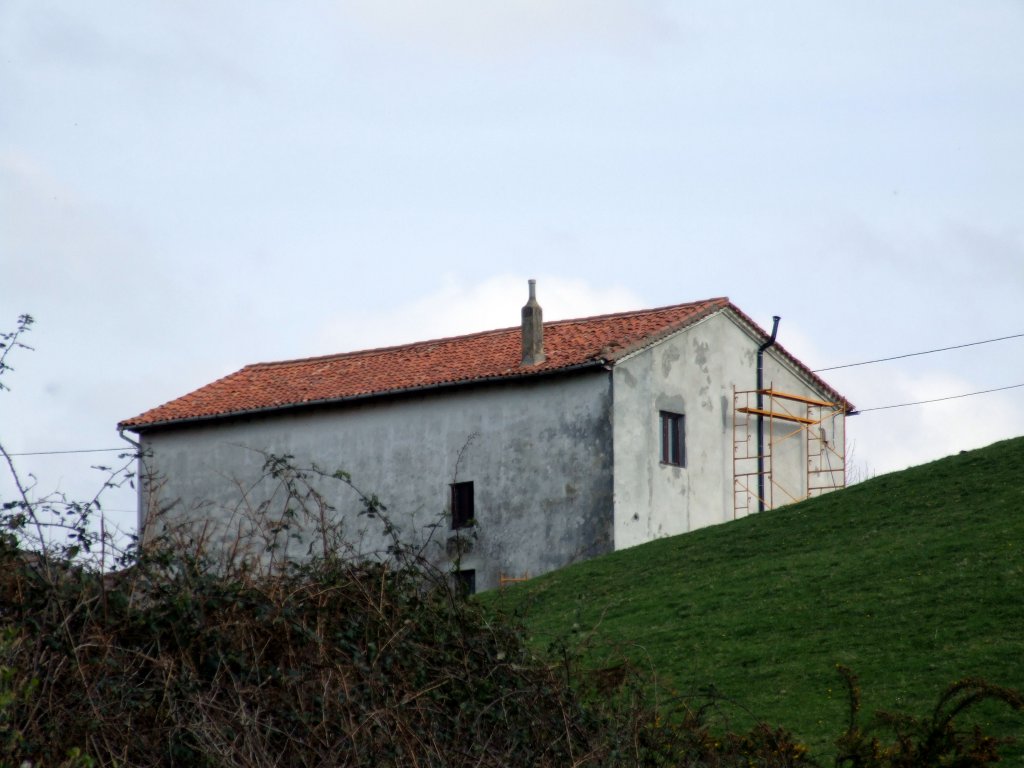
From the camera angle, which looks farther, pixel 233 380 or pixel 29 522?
pixel 233 380

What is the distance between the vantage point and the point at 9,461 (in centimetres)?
779

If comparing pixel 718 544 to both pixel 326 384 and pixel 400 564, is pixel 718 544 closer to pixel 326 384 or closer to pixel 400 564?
pixel 326 384

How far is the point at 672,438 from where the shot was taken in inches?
1292

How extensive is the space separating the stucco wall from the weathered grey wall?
0.59m

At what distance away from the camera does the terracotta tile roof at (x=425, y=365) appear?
106 feet

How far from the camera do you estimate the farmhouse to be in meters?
31.1

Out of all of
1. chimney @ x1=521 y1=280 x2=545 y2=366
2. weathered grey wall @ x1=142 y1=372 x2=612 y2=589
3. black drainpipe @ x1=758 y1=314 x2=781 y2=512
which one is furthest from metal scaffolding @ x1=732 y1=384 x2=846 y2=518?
chimney @ x1=521 y1=280 x2=545 y2=366

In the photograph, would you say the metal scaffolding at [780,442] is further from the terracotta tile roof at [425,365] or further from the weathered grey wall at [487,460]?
the weathered grey wall at [487,460]

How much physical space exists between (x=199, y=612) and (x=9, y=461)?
1.29 m

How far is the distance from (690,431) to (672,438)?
1.88ft

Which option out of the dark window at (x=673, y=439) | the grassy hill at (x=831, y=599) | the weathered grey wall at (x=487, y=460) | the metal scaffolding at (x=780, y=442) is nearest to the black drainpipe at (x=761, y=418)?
the metal scaffolding at (x=780, y=442)

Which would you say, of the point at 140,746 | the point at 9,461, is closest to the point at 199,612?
the point at 140,746

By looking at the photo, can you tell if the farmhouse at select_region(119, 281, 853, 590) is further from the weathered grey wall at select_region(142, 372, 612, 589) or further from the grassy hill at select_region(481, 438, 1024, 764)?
the grassy hill at select_region(481, 438, 1024, 764)

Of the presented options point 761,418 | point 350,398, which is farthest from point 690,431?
point 350,398
